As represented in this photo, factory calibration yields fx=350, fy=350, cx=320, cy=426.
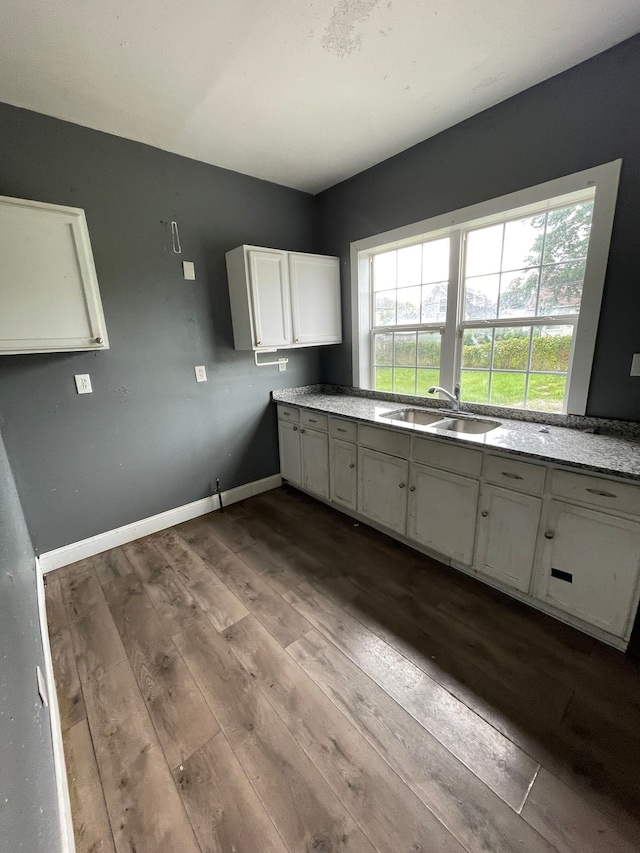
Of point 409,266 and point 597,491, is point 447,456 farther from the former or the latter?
point 409,266

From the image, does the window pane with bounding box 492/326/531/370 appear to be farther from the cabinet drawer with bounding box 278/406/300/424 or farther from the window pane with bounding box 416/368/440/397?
the cabinet drawer with bounding box 278/406/300/424

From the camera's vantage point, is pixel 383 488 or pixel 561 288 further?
pixel 383 488

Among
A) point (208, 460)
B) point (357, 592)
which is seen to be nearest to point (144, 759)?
point (357, 592)

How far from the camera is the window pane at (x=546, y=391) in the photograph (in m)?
2.12

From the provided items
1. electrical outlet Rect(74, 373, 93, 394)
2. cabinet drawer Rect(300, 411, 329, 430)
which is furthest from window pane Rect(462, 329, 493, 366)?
electrical outlet Rect(74, 373, 93, 394)

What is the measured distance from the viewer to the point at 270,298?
2.74 m

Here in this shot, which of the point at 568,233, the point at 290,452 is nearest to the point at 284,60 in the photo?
the point at 568,233

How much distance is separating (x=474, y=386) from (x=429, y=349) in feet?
1.54

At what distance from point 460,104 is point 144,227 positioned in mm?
2112

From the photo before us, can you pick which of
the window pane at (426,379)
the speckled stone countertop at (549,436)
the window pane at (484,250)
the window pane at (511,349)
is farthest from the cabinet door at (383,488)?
the window pane at (484,250)

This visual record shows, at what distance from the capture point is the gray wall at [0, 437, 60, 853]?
0.62 meters

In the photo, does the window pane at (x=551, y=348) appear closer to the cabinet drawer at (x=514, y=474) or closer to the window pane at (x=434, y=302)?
the window pane at (x=434, y=302)

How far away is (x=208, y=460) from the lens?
9.70ft

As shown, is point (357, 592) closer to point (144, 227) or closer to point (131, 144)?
point (144, 227)
